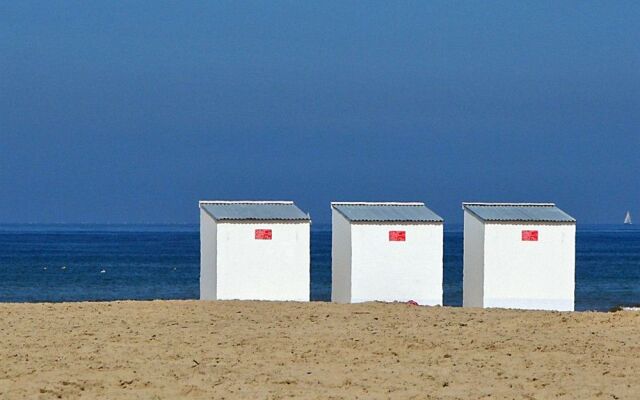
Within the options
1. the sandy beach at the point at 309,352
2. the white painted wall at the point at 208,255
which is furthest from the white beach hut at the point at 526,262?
the white painted wall at the point at 208,255

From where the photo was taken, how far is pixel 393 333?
53.5 ft

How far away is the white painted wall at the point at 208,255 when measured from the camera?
72.4 feet

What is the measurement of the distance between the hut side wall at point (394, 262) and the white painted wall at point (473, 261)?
824 mm

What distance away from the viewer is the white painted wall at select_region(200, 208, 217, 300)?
22062mm

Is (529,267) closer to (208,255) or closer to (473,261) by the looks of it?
(473,261)

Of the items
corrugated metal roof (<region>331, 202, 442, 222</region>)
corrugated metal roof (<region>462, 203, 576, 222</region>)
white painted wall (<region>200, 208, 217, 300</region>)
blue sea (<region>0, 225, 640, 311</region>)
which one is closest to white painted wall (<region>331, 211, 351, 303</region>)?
corrugated metal roof (<region>331, 202, 442, 222</region>)

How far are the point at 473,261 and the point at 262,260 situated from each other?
4230 mm

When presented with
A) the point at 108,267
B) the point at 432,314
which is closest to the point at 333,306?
the point at 432,314

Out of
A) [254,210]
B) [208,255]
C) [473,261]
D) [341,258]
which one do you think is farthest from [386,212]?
[208,255]

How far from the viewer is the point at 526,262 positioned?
2209 cm

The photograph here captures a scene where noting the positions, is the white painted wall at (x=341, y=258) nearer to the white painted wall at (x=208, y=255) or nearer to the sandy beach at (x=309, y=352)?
the white painted wall at (x=208, y=255)

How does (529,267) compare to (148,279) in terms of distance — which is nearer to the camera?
(529,267)

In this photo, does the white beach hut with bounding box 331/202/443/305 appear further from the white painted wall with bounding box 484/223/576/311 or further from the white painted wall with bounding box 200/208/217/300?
the white painted wall with bounding box 200/208/217/300

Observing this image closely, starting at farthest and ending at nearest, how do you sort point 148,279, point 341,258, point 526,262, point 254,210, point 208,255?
1. point 148,279
2. point 341,258
3. point 208,255
4. point 254,210
5. point 526,262
